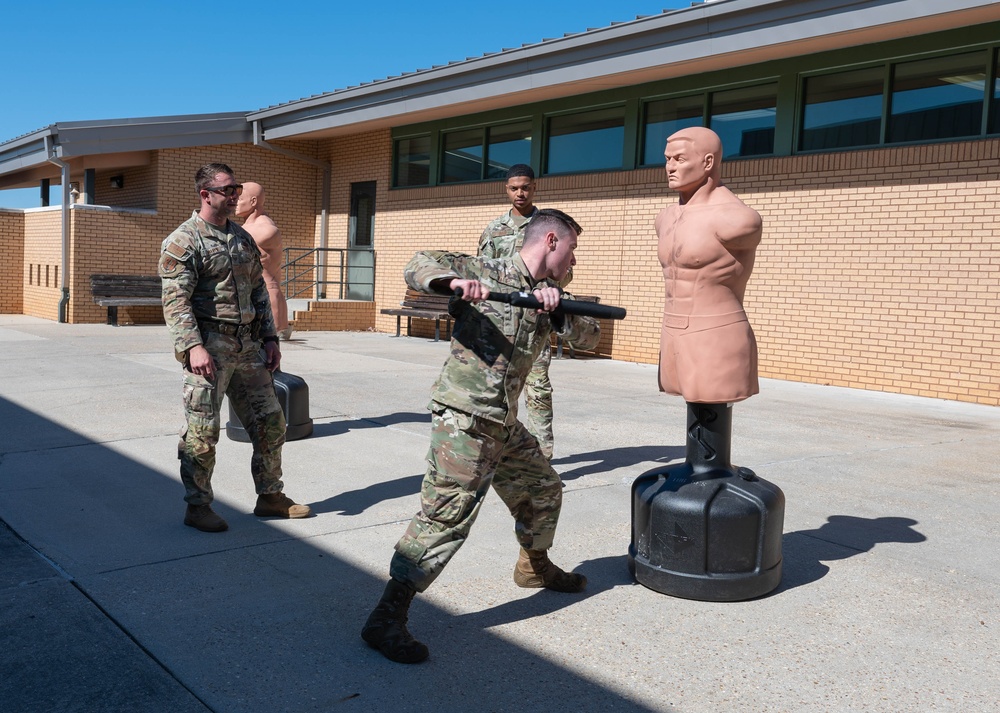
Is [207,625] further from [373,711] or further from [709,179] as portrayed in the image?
[709,179]

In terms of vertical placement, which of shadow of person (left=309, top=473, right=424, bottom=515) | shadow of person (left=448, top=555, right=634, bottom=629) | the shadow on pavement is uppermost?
shadow of person (left=309, top=473, right=424, bottom=515)

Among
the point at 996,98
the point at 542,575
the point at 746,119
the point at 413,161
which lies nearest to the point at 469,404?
the point at 542,575

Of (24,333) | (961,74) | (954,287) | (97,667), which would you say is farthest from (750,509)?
(24,333)

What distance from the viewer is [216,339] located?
4715 mm

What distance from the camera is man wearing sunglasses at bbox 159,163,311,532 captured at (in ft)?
15.2

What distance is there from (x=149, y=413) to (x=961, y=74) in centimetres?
878

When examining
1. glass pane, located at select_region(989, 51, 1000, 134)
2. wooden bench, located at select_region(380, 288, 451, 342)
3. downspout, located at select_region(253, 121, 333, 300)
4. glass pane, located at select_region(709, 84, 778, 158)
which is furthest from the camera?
downspout, located at select_region(253, 121, 333, 300)

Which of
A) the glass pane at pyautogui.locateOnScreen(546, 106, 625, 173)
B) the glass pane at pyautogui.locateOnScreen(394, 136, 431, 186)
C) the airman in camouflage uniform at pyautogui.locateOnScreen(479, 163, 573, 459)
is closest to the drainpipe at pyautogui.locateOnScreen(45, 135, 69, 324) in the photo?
the glass pane at pyautogui.locateOnScreen(394, 136, 431, 186)

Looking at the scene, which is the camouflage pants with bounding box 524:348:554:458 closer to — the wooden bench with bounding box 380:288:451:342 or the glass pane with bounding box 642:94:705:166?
the glass pane with bounding box 642:94:705:166

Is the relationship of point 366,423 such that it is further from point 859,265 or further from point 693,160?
point 859,265

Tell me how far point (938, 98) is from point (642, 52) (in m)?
3.45

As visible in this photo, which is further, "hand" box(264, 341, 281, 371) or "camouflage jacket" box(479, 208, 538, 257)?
"camouflage jacket" box(479, 208, 538, 257)

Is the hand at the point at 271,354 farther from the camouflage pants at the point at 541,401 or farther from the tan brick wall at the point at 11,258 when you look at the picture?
the tan brick wall at the point at 11,258

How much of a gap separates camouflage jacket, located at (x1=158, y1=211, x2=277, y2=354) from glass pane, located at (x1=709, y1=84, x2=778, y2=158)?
783 centimetres
